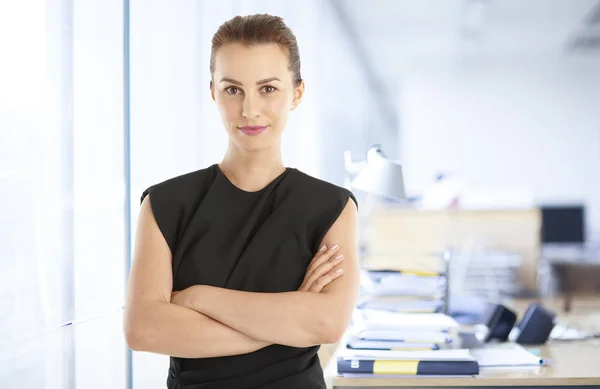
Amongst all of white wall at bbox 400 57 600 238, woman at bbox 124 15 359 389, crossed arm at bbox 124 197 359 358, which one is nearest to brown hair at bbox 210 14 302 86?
woman at bbox 124 15 359 389

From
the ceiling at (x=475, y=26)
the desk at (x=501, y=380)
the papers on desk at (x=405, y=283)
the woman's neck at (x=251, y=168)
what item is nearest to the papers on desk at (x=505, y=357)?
the desk at (x=501, y=380)

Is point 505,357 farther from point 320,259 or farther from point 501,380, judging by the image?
point 320,259

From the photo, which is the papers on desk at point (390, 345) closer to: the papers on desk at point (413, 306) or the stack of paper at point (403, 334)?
the stack of paper at point (403, 334)

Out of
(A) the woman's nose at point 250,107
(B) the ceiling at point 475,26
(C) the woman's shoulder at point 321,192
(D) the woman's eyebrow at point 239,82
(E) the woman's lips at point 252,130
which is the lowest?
(C) the woman's shoulder at point 321,192

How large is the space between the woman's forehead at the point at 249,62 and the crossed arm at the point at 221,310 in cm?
31

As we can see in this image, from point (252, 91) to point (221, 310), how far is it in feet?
1.39

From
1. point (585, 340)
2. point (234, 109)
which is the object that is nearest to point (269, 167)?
point (234, 109)

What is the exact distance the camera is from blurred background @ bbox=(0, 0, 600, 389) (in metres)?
1.53

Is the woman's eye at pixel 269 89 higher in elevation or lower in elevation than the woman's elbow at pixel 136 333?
higher

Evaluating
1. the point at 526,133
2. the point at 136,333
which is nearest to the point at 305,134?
the point at 136,333

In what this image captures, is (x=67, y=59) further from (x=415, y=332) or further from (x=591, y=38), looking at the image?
(x=591, y=38)

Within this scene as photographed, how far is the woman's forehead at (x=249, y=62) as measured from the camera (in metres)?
1.35

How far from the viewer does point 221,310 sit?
1.31 metres

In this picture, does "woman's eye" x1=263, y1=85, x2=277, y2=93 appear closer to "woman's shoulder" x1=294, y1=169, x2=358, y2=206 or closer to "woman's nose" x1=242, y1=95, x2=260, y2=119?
"woman's nose" x1=242, y1=95, x2=260, y2=119
